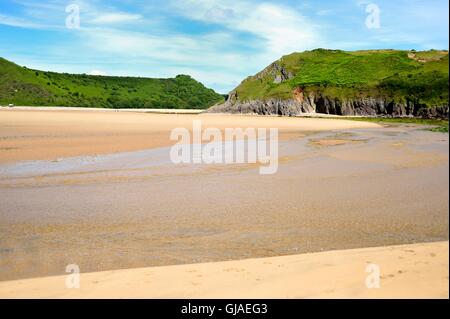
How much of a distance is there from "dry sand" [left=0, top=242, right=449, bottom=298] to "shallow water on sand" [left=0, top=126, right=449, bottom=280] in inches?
23.3

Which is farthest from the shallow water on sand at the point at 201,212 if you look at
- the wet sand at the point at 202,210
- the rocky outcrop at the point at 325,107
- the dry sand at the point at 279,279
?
the rocky outcrop at the point at 325,107

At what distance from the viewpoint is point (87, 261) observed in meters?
6.83

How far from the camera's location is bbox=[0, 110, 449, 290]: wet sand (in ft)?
23.5

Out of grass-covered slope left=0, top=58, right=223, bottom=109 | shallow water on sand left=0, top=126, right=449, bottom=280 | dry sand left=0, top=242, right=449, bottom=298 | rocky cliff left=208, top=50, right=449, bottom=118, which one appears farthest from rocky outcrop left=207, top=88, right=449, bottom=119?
dry sand left=0, top=242, right=449, bottom=298

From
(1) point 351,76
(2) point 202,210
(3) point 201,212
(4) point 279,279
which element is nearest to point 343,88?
(1) point 351,76

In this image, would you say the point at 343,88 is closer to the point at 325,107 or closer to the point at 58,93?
the point at 325,107

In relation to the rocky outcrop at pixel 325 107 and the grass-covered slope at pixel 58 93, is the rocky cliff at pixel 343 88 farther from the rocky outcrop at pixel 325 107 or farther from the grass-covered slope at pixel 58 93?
the grass-covered slope at pixel 58 93

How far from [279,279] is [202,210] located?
509cm

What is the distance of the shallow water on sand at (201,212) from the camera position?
7.20 m

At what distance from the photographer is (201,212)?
9.84 meters

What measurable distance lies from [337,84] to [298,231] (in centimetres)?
9037

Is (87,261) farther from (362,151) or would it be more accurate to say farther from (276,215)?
(362,151)

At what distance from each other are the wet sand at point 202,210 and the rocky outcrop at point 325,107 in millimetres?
58138

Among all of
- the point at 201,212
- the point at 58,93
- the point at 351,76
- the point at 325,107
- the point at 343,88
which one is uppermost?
the point at 58,93
